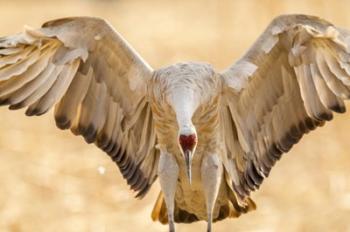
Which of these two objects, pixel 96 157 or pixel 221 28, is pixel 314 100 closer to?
pixel 96 157

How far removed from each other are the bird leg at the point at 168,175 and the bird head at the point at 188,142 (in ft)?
1.59

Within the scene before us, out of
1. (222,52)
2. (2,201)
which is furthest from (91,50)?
(222,52)

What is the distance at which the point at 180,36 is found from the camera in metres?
18.2

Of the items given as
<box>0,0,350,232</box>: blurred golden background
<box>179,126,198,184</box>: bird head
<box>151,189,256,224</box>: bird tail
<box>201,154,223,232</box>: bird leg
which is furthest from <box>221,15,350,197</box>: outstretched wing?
<box>0,0,350,232</box>: blurred golden background

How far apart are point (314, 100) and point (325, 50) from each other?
0.41 m

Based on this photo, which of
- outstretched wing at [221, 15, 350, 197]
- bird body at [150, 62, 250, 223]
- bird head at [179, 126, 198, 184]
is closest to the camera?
bird head at [179, 126, 198, 184]

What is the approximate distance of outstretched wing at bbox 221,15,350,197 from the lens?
809cm

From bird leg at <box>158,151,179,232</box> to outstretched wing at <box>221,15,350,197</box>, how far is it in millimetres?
539

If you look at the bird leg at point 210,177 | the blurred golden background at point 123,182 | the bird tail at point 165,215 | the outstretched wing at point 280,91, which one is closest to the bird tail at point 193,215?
the bird tail at point 165,215

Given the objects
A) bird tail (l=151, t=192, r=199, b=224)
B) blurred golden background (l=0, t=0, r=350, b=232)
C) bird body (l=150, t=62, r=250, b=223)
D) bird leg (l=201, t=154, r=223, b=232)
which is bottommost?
blurred golden background (l=0, t=0, r=350, b=232)

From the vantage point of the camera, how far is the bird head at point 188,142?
7.62m

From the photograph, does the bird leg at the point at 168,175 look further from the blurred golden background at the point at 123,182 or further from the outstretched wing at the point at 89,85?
the blurred golden background at the point at 123,182

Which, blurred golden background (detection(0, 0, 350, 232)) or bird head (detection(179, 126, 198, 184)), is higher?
bird head (detection(179, 126, 198, 184))

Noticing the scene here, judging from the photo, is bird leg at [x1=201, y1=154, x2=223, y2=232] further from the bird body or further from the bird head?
the bird head
